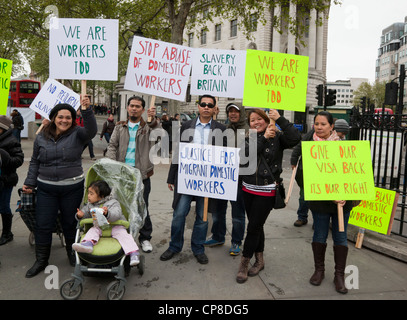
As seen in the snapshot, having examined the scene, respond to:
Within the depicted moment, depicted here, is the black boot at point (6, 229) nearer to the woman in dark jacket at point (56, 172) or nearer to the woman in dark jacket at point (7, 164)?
the woman in dark jacket at point (7, 164)

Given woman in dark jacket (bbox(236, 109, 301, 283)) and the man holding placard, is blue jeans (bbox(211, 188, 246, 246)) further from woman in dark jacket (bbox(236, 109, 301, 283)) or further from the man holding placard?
woman in dark jacket (bbox(236, 109, 301, 283))

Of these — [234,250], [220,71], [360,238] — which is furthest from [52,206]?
[360,238]

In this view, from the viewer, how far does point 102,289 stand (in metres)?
3.42

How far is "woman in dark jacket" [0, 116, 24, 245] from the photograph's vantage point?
423 centimetres

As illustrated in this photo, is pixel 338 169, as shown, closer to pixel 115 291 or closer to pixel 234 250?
pixel 234 250

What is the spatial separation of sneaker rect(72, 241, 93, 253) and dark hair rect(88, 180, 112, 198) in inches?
22.1

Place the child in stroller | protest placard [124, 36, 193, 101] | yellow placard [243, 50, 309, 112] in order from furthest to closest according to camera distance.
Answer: protest placard [124, 36, 193, 101] → yellow placard [243, 50, 309, 112] → the child in stroller

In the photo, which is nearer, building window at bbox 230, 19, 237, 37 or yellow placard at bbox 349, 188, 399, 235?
yellow placard at bbox 349, 188, 399, 235

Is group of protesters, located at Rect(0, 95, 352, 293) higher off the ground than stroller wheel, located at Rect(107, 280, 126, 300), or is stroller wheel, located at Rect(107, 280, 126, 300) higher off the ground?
group of protesters, located at Rect(0, 95, 352, 293)

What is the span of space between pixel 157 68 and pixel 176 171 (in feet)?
4.54

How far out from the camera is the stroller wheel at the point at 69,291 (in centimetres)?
316

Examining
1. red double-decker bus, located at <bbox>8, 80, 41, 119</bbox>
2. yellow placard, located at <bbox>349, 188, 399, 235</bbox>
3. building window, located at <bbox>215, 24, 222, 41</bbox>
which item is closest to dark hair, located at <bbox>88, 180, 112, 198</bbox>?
yellow placard, located at <bbox>349, 188, 399, 235</bbox>

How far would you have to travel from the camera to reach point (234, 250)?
4.41 m

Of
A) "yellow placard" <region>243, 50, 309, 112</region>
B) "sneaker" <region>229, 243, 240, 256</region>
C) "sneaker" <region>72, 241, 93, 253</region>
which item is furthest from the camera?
"sneaker" <region>229, 243, 240, 256</region>
